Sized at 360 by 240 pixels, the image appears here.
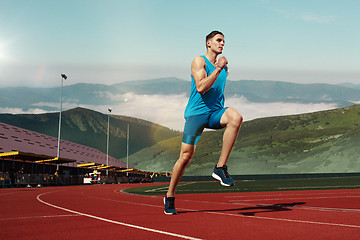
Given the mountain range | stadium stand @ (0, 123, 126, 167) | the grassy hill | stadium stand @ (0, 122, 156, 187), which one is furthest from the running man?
the grassy hill

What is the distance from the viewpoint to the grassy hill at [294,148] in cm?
13612

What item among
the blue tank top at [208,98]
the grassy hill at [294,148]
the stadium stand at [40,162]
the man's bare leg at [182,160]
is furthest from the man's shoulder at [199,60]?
the grassy hill at [294,148]

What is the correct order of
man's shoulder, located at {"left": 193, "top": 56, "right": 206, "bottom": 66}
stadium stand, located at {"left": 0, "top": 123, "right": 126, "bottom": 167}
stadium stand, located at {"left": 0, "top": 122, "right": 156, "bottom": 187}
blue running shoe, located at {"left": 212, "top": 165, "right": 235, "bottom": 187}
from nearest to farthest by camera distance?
blue running shoe, located at {"left": 212, "top": 165, "right": 235, "bottom": 187}
man's shoulder, located at {"left": 193, "top": 56, "right": 206, "bottom": 66}
stadium stand, located at {"left": 0, "top": 122, "right": 156, "bottom": 187}
stadium stand, located at {"left": 0, "top": 123, "right": 126, "bottom": 167}

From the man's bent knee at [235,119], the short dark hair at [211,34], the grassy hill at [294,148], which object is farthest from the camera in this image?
the grassy hill at [294,148]

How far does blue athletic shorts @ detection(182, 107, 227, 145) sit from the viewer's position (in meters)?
6.66

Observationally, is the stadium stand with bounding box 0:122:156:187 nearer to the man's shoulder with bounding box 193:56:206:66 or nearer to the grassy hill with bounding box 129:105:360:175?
the man's shoulder with bounding box 193:56:206:66

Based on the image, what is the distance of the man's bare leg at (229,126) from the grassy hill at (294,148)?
12184 cm

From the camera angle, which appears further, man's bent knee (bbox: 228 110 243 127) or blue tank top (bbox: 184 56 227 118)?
blue tank top (bbox: 184 56 227 118)

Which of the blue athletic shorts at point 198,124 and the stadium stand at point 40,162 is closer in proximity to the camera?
the blue athletic shorts at point 198,124

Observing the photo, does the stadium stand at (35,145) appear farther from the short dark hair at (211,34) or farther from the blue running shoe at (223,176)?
the blue running shoe at (223,176)

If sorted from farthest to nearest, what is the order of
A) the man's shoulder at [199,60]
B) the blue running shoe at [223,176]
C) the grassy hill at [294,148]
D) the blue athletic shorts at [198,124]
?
the grassy hill at [294,148]
the man's shoulder at [199,60]
the blue athletic shorts at [198,124]
the blue running shoe at [223,176]

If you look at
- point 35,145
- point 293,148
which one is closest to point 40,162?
point 35,145

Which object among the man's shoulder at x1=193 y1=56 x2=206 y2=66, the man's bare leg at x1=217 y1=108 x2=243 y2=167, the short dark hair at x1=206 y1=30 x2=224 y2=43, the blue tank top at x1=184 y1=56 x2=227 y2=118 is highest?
the short dark hair at x1=206 y1=30 x2=224 y2=43

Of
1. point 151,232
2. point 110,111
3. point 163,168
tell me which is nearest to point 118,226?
point 151,232
